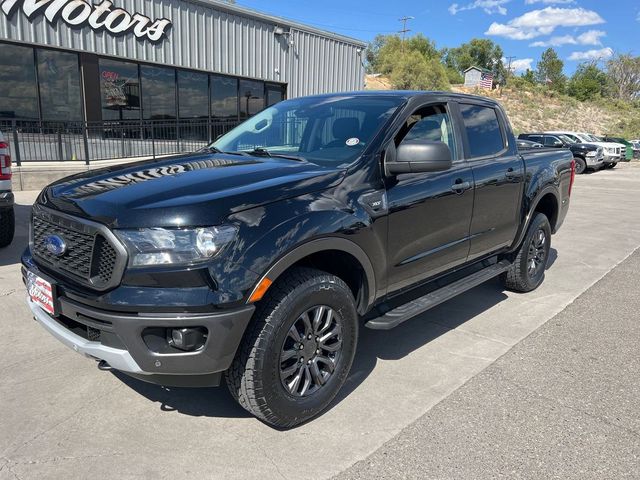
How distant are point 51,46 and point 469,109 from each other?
12.1 metres

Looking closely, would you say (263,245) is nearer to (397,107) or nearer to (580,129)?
(397,107)

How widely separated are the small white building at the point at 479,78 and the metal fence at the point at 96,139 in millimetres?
57584

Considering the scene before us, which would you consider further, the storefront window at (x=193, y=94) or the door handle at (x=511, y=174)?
the storefront window at (x=193, y=94)

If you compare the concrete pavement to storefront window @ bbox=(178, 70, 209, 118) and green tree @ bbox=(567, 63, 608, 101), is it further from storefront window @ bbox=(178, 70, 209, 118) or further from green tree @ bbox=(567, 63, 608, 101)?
green tree @ bbox=(567, 63, 608, 101)

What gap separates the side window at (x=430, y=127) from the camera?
345cm

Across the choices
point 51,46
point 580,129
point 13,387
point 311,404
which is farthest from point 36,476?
point 580,129

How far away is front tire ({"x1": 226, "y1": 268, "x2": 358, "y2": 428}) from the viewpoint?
2461 mm

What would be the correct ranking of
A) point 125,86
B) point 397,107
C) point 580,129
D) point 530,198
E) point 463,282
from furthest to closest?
point 580,129, point 125,86, point 530,198, point 463,282, point 397,107

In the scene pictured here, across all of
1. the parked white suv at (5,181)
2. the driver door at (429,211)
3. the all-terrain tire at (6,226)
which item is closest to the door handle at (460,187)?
the driver door at (429,211)

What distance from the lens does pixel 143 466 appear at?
2.41m

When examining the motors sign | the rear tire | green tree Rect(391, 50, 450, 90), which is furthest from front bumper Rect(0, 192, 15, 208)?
green tree Rect(391, 50, 450, 90)

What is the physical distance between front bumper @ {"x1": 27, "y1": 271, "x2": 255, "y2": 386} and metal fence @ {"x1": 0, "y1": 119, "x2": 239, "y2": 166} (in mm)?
9570

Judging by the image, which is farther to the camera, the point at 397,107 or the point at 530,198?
the point at 530,198

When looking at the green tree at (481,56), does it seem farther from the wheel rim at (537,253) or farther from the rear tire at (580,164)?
the wheel rim at (537,253)
